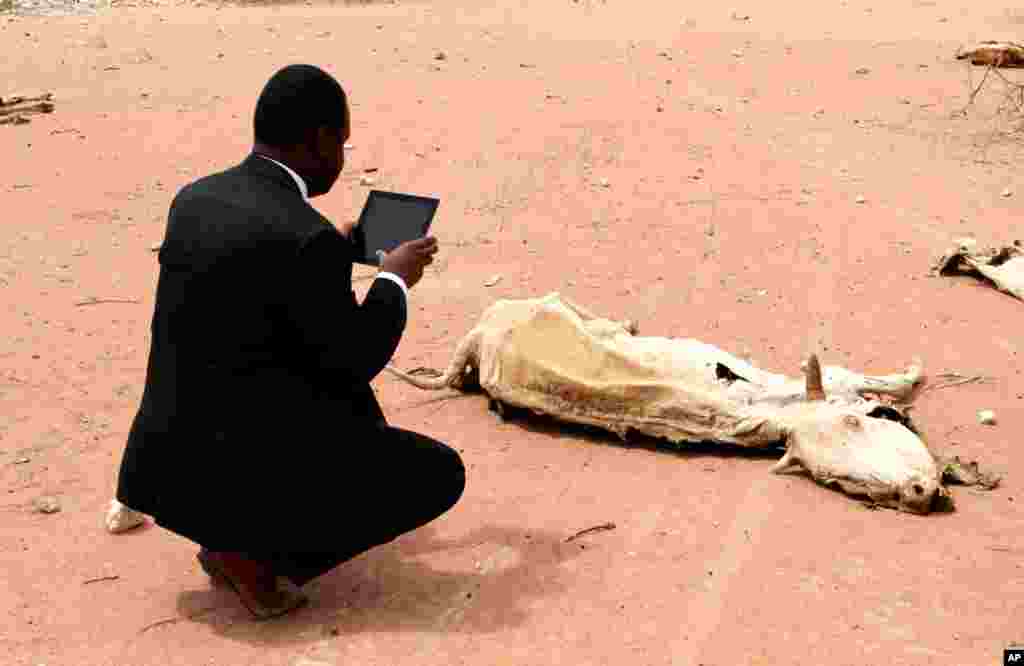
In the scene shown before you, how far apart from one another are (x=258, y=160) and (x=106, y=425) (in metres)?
2.03

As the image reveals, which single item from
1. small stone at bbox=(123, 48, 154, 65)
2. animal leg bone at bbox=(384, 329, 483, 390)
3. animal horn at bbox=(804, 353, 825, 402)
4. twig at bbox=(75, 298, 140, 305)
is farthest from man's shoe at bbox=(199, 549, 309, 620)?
small stone at bbox=(123, 48, 154, 65)

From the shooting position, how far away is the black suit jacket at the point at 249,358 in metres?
3.57

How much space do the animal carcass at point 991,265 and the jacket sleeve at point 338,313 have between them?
3.66 m

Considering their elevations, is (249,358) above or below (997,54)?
below

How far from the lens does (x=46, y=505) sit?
4.61 meters

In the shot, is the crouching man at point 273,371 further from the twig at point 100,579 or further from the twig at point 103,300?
the twig at point 103,300

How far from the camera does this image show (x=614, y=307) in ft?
20.7

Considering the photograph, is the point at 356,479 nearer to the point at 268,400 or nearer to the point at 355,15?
the point at 268,400

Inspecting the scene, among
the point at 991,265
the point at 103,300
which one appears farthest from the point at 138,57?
the point at 991,265

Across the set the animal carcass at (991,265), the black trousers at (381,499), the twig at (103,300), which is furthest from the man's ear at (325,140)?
the animal carcass at (991,265)

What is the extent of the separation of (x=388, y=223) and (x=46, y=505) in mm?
1685

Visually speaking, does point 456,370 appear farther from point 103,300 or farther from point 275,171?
point 103,300

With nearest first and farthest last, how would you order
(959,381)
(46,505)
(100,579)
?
(100,579) → (46,505) → (959,381)

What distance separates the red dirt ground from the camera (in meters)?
3.80
